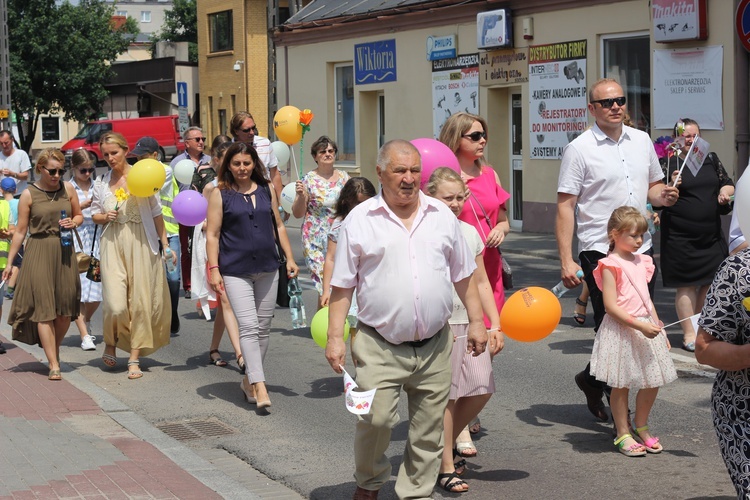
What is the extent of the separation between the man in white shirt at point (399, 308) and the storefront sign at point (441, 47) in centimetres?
1725

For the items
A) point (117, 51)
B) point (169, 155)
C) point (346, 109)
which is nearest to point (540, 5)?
point (346, 109)

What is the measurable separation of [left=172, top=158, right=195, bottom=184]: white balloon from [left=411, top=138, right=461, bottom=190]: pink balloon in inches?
236

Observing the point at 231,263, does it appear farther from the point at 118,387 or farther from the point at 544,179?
the point at 544,179

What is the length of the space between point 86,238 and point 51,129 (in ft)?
211

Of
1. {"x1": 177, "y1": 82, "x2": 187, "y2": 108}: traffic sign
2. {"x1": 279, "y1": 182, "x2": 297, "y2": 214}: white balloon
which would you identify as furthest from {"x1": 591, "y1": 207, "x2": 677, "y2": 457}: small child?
{"x1": 177, "y1": 82, "x2": 187, "y2": 108}: traffic sign

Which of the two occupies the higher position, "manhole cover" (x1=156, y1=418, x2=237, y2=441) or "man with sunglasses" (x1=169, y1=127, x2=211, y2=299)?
"man with sunglasses" (x1=169, y1=127, x2=211, y2=299)

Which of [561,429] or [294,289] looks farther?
[294,289]

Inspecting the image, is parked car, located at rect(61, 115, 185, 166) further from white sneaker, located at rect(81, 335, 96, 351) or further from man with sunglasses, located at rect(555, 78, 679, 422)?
man with sunglasses, located at rect(555, 78, 679, 422)

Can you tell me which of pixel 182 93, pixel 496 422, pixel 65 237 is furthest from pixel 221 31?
pixel 496 422

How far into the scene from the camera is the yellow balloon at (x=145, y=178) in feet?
28.6

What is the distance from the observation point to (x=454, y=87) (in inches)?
874

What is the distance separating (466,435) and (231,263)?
2.30 m

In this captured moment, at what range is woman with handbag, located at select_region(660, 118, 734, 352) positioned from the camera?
9.60 m

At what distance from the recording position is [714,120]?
16.2 meters
